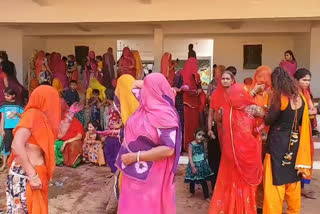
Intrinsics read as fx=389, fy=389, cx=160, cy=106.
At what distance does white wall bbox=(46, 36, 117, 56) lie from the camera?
35.9 ft

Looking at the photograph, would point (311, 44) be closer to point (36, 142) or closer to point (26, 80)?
point (26, 80)

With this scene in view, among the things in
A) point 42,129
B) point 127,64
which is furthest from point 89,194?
point 127,64

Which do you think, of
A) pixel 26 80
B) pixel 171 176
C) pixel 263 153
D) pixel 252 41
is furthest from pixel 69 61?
pixel 171 176

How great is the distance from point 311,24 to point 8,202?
308 inches

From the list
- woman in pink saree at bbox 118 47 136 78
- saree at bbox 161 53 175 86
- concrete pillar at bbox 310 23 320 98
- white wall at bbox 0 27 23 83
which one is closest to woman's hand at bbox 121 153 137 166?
saree at bbox 161 53 175 86

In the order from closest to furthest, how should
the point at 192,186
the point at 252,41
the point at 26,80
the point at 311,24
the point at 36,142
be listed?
the point at 36,142
the point at 192,186
the point at 311,24
the point at 26,80
the point at 252,41

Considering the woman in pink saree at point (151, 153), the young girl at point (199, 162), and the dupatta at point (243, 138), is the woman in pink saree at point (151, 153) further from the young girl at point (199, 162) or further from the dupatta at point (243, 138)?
the young girl at point (199, 162)

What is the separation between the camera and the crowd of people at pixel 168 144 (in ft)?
7.61

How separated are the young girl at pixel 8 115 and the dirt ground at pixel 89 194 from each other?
52 cm

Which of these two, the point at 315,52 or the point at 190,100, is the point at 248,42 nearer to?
the point at 315,52

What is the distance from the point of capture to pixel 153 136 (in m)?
2.28

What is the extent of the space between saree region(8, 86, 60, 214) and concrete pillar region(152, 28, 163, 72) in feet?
15.7

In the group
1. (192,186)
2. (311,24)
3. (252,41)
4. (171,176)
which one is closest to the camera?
(171,176)

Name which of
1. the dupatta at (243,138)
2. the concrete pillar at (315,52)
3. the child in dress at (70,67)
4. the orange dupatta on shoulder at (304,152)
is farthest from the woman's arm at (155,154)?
the child in dress at (70,67)
